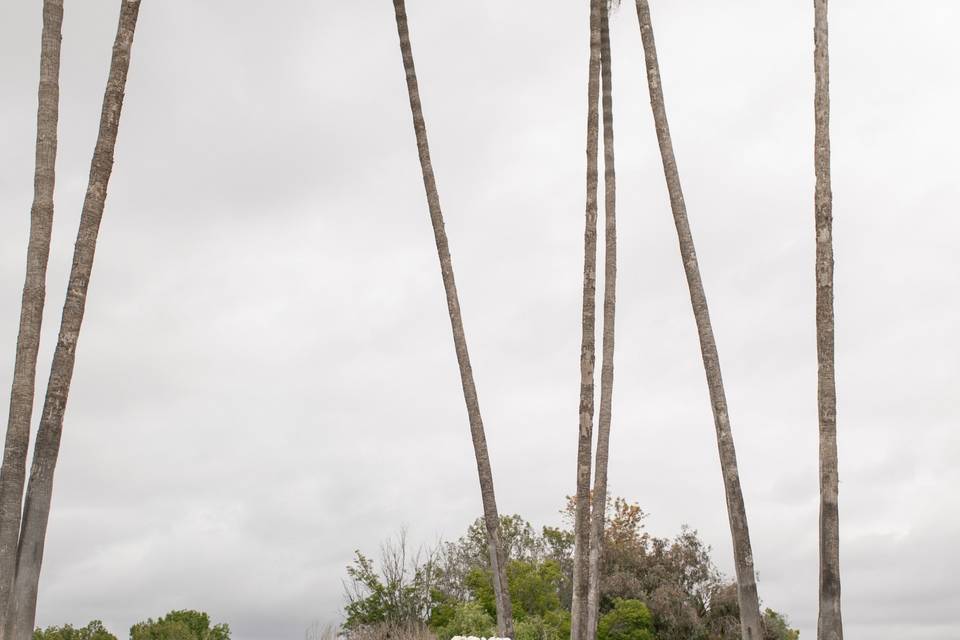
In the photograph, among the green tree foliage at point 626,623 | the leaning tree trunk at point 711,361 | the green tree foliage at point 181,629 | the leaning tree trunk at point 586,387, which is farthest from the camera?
the green tree foliage at point 181,629

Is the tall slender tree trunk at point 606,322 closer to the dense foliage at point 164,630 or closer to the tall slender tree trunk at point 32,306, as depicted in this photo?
the tall slender tree trunk at point 32,306

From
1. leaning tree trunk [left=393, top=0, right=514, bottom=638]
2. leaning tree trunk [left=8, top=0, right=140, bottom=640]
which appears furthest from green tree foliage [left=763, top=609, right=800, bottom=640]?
leaning tree trunk [left=8, top=0, right=140, bottom=640]

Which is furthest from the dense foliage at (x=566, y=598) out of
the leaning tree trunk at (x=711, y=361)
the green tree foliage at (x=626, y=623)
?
the leaning tree trunk at (x=711, y=361)

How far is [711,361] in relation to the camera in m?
→ 15.1

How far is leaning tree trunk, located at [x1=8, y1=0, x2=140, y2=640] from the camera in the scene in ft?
35.6

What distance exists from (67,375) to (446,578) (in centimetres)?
2766

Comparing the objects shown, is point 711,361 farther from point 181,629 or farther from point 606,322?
point 181,629

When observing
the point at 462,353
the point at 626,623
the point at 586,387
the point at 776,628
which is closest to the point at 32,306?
the point at 462,353

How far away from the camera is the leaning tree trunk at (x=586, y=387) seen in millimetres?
17125

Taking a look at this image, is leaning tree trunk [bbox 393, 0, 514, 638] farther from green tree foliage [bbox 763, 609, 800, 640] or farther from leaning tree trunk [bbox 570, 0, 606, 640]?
green tree foliage [bbox 763, 609, 800, 640]

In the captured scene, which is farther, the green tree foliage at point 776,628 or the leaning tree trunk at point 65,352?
the green tree foliage at point 776,628

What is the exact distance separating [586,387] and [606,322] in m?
2.58

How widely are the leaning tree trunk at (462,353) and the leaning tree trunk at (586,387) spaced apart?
1.22 m

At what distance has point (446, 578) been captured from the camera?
37.4 m
